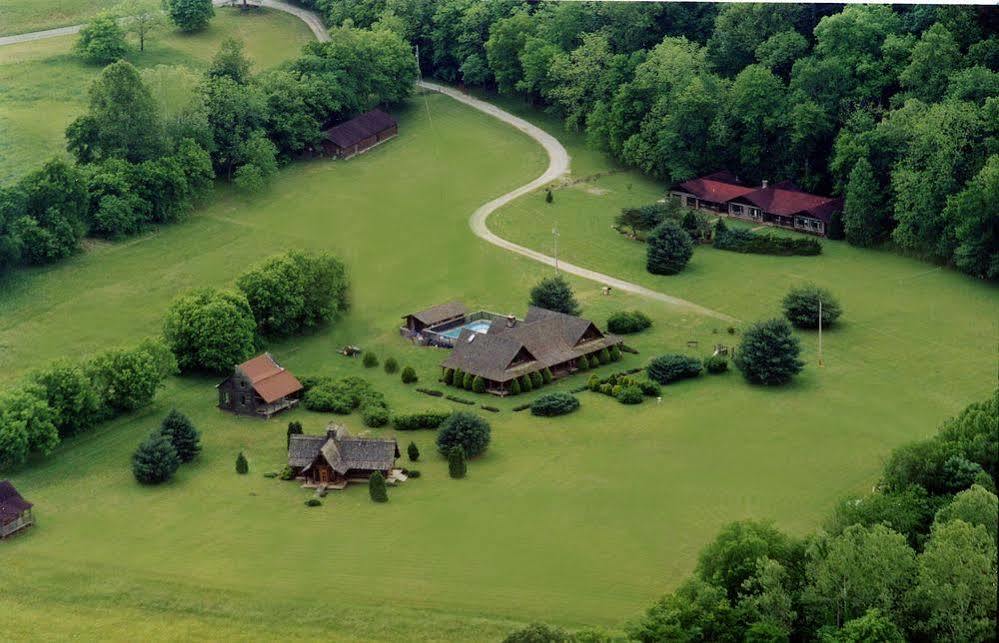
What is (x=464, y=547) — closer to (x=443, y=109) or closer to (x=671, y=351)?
(x=671, y=351)

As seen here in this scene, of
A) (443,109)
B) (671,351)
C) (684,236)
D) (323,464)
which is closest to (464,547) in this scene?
(323,464)

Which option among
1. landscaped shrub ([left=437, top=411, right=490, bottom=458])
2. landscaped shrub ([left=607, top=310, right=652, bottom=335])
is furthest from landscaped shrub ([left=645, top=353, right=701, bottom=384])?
landscaped shrub ([left=437, top=411, right=490, bottom=458])

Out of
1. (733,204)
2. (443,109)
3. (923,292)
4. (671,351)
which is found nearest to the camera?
(671,351)

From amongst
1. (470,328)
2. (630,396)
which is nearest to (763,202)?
(470,328)

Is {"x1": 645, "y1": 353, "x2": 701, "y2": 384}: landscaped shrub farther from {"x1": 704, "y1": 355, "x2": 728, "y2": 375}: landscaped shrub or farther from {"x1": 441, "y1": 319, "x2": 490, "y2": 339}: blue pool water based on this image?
{"x1": 441, "y1": 319, "x2": 490, "y2": 339}: blue pool water

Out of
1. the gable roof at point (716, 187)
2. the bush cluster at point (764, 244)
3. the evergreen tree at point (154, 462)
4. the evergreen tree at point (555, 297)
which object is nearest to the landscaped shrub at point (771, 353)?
the evergreen tree at point (555, 297)

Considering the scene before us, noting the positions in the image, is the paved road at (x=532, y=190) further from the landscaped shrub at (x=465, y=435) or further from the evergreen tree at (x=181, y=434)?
the evergreen tree at (x=181, y=434)
